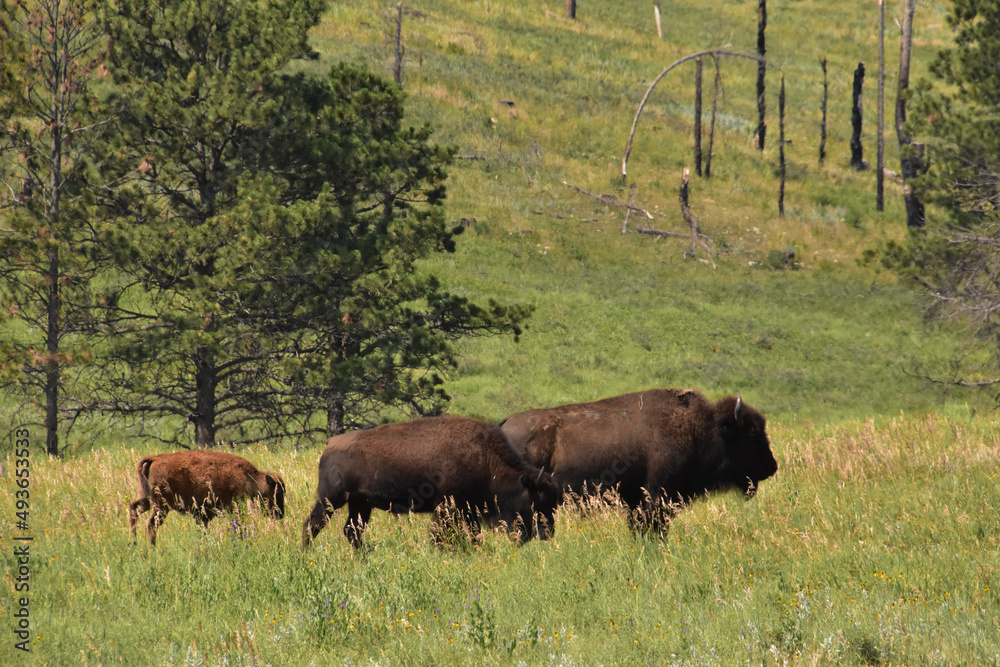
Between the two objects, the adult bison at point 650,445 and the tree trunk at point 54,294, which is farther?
the tree trunk at point 54,294

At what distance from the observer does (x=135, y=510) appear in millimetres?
7465

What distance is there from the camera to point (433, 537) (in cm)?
712

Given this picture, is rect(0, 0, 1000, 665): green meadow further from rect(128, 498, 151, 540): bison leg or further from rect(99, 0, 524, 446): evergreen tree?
rect(99, 0, 524, 446): evergreen tree

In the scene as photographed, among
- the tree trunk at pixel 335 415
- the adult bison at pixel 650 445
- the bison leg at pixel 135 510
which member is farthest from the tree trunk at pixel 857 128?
the bison leg at pixel 135 510

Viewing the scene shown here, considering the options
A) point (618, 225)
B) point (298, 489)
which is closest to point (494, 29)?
point (618, 225)

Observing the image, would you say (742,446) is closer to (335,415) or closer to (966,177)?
(335,415)

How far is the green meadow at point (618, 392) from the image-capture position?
5.15m

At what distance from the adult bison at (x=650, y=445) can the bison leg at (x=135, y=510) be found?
128 inches

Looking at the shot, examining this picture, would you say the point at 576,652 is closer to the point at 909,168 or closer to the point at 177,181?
the point at 177,181

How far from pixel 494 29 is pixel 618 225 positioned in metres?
29.5

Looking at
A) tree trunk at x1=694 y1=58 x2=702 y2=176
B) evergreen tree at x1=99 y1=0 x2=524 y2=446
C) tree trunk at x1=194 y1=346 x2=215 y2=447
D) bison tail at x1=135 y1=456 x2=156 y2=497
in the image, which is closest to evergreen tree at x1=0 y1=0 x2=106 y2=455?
evergreen tree at x1=99 y1=0 x2=524 y2=446

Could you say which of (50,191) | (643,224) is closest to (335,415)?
(50,191)

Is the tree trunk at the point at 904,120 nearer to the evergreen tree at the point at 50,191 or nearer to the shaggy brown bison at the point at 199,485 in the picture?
the evergreen tree at the point at 50,191

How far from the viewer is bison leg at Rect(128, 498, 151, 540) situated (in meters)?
7.29
